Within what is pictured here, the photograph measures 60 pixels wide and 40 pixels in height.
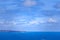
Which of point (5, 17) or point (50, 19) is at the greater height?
point (5, 17)

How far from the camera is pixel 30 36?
165cm

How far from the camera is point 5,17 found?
5.52 feet

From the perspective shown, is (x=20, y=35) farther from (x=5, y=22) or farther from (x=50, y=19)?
(x=50, y=19)

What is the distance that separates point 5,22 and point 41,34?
1.99 feet

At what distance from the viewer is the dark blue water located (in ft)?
5.28

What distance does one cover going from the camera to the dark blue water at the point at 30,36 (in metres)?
1.61

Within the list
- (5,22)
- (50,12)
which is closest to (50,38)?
(50,12)

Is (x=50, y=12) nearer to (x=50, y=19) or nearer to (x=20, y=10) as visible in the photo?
(x=50, y=19)

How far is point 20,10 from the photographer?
1.65 meters

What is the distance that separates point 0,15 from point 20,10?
34cm

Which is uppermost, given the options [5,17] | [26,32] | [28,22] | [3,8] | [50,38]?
[3,8]

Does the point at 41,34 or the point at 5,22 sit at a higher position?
the point at 5,22

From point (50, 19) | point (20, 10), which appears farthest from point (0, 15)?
point (50, 19)

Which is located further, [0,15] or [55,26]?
[0,15]
